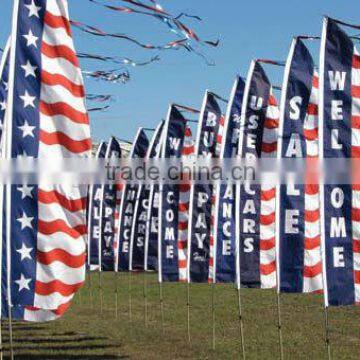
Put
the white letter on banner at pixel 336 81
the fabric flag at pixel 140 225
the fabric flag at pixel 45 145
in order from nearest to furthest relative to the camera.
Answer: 1. the fabric flag at pixel 45 145
2. the white letter on banner at pixel 336 81
3. the fabric flag at pixel 140 225

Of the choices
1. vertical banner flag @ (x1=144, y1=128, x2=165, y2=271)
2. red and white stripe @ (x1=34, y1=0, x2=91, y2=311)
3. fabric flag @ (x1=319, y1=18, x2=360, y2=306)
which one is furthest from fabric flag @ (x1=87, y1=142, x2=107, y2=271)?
red and white stripe @ (x1=34, y1=0, x2=91, y2=311)

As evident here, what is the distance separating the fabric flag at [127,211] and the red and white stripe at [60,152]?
14.8 m

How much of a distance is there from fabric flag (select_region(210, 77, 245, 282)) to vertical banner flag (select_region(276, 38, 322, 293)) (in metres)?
2.48

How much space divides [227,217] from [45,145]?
722 centimetres

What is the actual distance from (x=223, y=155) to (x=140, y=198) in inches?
324

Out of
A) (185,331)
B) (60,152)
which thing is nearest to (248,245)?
(60,152)

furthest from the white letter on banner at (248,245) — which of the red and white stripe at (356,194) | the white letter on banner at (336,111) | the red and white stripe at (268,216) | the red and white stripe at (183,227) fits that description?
the white letter on banner at (336,111)

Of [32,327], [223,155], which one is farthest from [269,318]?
[223,155]

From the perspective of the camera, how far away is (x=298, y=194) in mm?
13289

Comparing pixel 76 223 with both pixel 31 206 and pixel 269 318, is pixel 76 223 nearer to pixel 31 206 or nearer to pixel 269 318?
pixel 31 206

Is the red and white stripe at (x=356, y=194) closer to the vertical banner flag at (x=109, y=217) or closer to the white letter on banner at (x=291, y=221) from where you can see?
the white letter on banner at (x=291, y=221)

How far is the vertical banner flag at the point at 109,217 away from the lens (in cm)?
2570

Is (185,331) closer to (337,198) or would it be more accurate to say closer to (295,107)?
(295,107)

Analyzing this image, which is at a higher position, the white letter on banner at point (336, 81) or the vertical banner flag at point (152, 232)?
the white letter on banner at point (336, 81)
